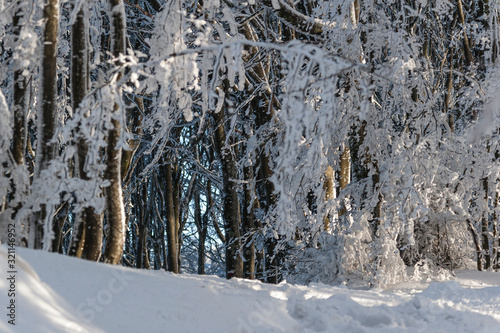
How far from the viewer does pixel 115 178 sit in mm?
4875

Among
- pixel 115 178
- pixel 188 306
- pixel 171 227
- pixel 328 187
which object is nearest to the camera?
pixel 188 306

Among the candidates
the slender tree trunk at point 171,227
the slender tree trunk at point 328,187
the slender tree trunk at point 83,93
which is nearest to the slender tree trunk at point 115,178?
the slender tree trunk at point 83,93

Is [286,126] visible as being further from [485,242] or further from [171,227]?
[171,227]

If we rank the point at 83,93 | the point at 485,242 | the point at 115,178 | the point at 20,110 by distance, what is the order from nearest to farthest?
the point at 115,178, the point at 83,93, the point at 20,110, the point at 485,242

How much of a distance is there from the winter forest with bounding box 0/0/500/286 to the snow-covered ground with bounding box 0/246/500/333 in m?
0.65

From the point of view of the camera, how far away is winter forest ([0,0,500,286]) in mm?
4102

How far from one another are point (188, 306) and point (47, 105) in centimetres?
236

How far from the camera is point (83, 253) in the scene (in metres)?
4.88

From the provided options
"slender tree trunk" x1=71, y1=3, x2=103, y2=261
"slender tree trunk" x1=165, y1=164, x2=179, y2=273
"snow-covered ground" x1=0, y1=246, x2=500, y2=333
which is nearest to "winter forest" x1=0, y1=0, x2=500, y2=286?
"slender tree trunk" x1=71, y1=3, x2=103, y2=261

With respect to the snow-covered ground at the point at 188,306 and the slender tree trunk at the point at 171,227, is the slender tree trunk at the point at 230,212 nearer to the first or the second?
the slender tree trunk at the point at 171,227

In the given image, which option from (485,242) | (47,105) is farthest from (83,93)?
(485,242)

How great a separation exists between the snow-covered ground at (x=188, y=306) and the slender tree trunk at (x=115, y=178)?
672mm

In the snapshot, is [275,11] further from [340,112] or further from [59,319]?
[59,319]

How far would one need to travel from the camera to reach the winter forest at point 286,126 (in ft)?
13.5
